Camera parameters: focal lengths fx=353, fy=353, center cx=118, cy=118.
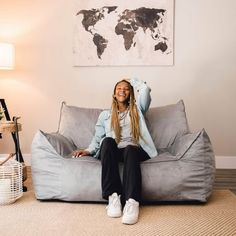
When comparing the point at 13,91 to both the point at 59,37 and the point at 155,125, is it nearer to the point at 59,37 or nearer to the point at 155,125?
the point at 59,37

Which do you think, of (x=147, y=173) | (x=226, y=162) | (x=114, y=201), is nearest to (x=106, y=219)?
(x=114, y=201)

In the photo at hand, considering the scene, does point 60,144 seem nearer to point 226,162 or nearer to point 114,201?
point 114,201

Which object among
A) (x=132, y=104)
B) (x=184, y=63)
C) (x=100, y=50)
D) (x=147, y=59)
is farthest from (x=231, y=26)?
(x=132, y=104)

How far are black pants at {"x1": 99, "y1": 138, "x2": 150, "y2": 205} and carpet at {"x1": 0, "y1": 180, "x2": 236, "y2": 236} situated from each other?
0.53 feet

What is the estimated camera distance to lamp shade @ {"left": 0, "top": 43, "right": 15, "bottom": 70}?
3.58 metres

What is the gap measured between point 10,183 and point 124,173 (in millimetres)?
850

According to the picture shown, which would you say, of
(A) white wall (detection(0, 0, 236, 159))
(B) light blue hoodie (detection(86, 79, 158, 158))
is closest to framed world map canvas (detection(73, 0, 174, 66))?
(A) white wall (detection(0, 0, 236, 159))

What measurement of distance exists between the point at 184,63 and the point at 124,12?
2.89ft

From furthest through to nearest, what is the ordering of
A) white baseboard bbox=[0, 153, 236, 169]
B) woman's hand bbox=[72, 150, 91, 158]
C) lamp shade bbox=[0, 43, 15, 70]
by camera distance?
white baseboard bbox=[0, 153, 236, 169], lamp shade bbox=[0, 43, 15, 70], woman's hand bbox=[72, 150, 91, 158]

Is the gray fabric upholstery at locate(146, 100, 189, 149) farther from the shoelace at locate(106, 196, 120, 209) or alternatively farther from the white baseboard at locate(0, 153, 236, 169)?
the white baseboard at locate(0, 153, 236, 169)

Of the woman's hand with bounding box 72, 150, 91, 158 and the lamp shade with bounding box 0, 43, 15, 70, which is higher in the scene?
the lamp shade with bounding box 0, 43, 15, 70

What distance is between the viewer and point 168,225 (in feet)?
7.06

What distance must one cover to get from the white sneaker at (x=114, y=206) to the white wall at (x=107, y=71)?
1.86 m

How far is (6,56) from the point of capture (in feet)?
11.8
